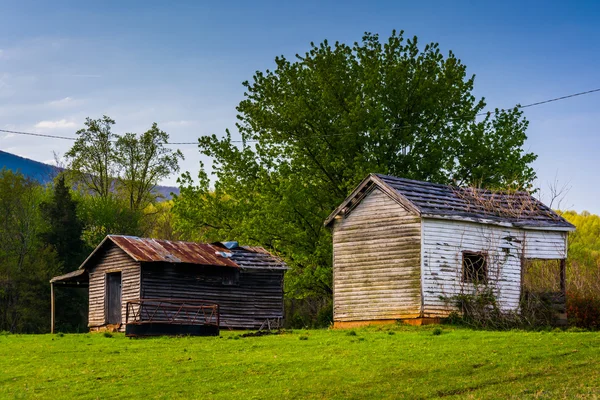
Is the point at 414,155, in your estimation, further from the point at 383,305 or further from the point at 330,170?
the point at 383,305

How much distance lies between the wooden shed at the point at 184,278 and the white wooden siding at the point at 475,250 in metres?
10.8

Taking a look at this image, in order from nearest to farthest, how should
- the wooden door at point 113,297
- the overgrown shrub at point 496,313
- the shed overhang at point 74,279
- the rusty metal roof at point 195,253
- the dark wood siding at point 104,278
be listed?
the overgrown shrub at point 496,313 → the rusty metal roof at point 195,253 → the dark wood siding at point 104,278 → the wooden door at point 113,297 → the shed overhang at point 74,279

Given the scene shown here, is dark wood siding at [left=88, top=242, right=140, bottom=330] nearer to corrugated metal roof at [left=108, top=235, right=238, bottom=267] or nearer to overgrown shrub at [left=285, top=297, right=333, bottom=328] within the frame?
corrugated metal roof at [left=108, top=235, right=238, bottom=267]

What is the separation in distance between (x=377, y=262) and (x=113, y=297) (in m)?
14.7

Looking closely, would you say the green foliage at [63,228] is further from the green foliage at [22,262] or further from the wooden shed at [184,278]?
the wooden shed at [184,278]

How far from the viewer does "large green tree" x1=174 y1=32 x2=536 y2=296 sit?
1806 inches

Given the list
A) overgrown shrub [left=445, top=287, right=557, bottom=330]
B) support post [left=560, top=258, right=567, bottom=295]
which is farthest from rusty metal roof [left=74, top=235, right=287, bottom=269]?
support post [left=560, top=258, right=567, bottom=295]

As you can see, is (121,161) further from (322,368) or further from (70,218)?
(322,368)

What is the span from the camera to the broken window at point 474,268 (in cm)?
3438

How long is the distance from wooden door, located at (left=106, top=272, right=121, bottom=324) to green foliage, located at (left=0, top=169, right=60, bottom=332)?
17108 millimetres

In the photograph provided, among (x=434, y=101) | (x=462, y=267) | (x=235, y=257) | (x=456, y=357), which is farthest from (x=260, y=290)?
(x=456, y=357)

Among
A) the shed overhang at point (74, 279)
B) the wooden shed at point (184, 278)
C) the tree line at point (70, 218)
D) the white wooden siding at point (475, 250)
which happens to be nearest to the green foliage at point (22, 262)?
the tree line at point (70, 218)

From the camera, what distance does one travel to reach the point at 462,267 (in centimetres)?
3403

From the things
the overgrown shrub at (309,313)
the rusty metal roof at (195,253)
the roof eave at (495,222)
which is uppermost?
the roof eave at (495,222)
